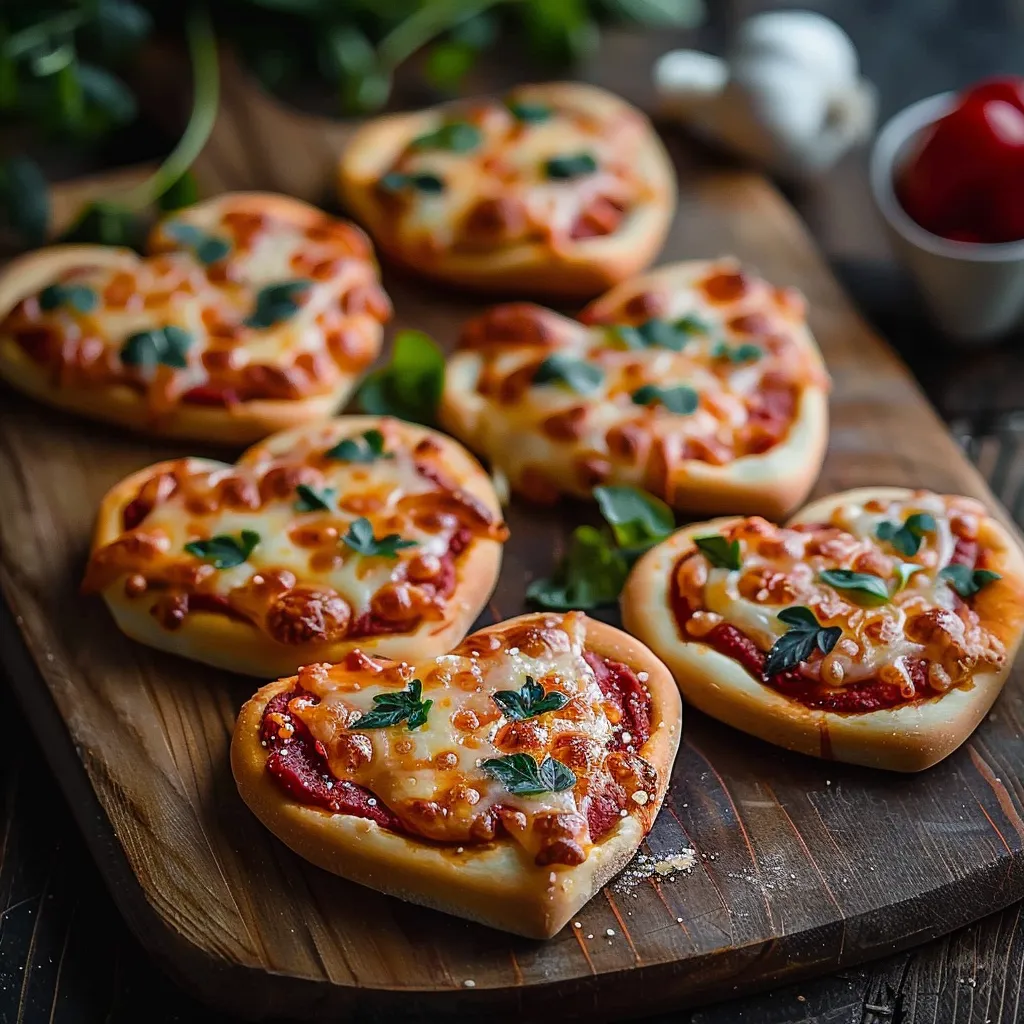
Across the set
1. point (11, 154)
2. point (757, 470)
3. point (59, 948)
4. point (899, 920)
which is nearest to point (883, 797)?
point (899, 920)

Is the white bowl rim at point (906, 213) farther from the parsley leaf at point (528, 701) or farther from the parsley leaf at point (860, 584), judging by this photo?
the parsley leaf at point (528, 701)

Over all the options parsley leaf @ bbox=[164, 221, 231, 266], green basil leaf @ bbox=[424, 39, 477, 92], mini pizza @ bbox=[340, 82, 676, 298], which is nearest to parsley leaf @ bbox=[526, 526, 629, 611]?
mini pizza @ bbox=[340, 82, 676, 298]

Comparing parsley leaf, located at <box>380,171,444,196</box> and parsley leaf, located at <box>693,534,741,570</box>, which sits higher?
parsley leaf, located at <box>380,171,444,196</box>

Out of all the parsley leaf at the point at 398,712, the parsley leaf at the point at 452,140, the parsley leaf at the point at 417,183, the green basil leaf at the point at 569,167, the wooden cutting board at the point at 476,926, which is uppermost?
the parsley leaf at the point at 452,140

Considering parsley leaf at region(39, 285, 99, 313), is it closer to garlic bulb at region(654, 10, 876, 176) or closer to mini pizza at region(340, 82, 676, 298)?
mini pizza at region(340, 82, 676, 298)

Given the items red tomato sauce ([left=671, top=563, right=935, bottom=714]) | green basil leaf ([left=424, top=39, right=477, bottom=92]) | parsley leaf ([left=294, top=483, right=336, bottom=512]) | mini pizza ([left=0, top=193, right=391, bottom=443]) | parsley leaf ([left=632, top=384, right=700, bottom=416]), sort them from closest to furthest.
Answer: red tomato sauce ([left=671, top=563, right=935, bottom=714])
parsley leaf ([left=294, top=483, right=336, bottom=512])
parsley leaf ([left=632, top=384, right=700, bottom=416])
mini pizza ([left=0, top=193, right=391, bottom=443])
green basil leaf ([left=424, top=39, right=477, bottom=92])

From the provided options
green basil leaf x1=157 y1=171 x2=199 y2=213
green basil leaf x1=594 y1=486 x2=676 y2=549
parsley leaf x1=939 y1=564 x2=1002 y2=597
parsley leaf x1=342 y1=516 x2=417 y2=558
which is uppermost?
green basil leaf x1=157 y1=171 x2=199 y2=213

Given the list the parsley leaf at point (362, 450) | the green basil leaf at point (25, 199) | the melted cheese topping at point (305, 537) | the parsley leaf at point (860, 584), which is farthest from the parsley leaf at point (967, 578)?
the green basil leaf at point (25, 199)
